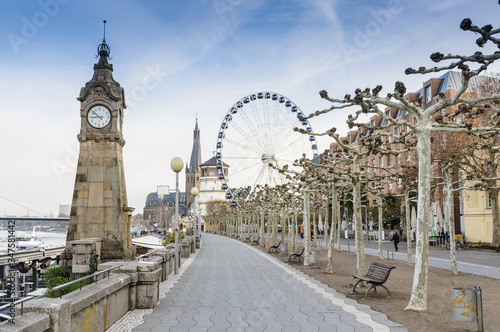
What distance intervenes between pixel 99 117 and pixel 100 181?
10.8 feet

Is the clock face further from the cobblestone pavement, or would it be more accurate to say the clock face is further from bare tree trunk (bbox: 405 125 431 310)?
bare tree trunk (bbox: 405 125 431 310)

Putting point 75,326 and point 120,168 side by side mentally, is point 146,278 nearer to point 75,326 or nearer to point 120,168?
point 75,326

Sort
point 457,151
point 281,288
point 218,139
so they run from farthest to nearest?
point 218,139 → point 457,151 → point 281,288

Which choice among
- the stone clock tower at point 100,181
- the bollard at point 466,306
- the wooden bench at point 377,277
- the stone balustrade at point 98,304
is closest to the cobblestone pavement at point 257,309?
the stone balustrade at point 98,304

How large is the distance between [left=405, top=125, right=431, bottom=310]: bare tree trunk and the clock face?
1705 centimetres

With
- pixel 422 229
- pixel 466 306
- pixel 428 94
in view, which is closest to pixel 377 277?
pixel 422 229

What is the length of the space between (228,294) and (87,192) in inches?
496

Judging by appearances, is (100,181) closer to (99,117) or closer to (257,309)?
(99,117)

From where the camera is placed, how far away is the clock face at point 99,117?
24.2 metres

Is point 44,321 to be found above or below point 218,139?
below

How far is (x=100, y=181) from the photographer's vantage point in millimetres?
23828

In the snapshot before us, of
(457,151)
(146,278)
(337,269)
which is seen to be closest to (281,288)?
(146,278)

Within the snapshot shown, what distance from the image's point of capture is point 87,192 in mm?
23875

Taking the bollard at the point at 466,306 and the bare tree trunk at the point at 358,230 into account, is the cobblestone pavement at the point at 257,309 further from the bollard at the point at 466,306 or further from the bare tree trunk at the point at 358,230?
the bare tree trunk at the point at 358,230
